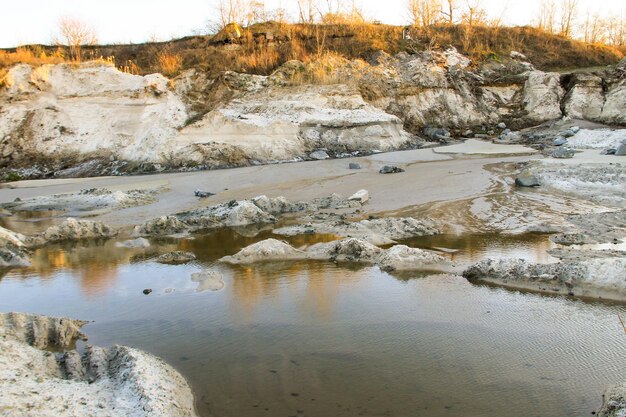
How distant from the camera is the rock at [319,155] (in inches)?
691

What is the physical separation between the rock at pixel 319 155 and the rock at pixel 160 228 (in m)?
9.15

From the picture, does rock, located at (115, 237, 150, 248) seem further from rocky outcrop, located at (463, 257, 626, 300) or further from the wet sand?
rocky outcrop, located at (463, 257, 626, 300)

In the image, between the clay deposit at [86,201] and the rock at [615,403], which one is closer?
the rock at [615,403]

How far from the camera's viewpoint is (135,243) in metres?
8.16

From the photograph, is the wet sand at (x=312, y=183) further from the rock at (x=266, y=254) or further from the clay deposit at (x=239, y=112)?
the rock at (x=266, y=254)

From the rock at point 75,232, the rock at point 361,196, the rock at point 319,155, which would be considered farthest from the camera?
the rock at point 319,155

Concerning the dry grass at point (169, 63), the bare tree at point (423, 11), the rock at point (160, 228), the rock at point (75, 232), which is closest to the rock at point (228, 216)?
the rock at point (160, 228)

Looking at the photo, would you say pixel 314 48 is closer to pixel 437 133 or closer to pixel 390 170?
pixel 437 133

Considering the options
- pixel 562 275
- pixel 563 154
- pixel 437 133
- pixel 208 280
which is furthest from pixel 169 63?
pixel 562 275

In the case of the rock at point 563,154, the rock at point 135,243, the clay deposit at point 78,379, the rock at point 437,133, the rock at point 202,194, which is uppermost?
the rock at point 437,133

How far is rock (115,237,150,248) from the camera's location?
807 centimetres

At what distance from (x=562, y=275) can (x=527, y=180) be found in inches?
240

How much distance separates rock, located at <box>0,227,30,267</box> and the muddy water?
0.40m

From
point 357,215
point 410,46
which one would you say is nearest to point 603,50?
point 410,46
